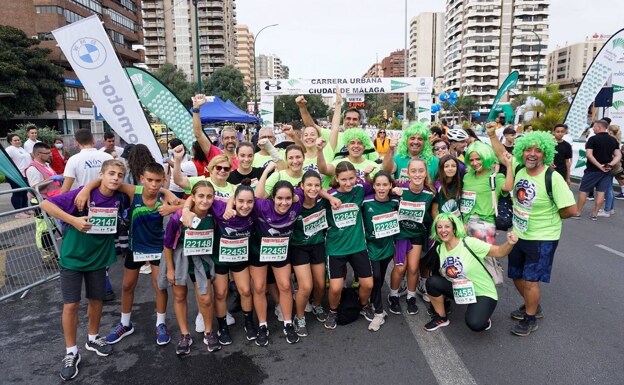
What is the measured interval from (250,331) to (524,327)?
247 cm

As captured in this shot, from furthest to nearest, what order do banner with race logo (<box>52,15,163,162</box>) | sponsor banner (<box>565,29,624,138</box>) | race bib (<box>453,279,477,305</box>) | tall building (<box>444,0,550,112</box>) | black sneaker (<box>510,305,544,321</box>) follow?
tall building (<box>444,0,550,112</box>)
sponsor banner (<box>565,29,624,138</box>)
banner with race logo (<box>52,15,163,162</box>)
black sneaker (<box>510,305,544,321</box>)
race bib (<box>453,279,477,305</box>)

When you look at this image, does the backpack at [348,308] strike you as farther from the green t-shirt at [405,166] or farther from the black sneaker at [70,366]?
the black sneaker at [70,366]

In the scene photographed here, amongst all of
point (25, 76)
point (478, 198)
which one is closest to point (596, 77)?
point (478, 198)

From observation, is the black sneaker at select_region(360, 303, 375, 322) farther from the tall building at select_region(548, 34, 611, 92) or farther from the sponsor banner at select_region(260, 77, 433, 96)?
the tall building at select_region(548, 34, 611, 92)

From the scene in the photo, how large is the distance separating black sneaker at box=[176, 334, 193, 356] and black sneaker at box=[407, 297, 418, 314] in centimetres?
215

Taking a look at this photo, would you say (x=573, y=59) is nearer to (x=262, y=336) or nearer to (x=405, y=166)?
(x=405, y=166)

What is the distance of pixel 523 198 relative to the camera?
3766mm

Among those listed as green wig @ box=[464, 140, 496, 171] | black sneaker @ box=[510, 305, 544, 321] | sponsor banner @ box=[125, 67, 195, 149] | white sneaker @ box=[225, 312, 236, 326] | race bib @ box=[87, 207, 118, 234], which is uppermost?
sponsor banner @ box=[125, 67, 195, 149]

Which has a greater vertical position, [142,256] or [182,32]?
[182,32]

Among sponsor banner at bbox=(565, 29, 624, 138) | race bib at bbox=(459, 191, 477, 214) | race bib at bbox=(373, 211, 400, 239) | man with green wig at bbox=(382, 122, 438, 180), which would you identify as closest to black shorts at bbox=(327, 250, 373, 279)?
race bib at bbox=(373, 211, 400, 239)

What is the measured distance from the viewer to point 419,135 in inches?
182

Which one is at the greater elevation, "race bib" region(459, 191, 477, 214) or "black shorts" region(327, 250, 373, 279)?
"race bib" region(459, 191, 477, 214)

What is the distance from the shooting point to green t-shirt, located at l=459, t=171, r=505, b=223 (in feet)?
13.9

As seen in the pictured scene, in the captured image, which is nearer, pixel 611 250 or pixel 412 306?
pixel 412 306
